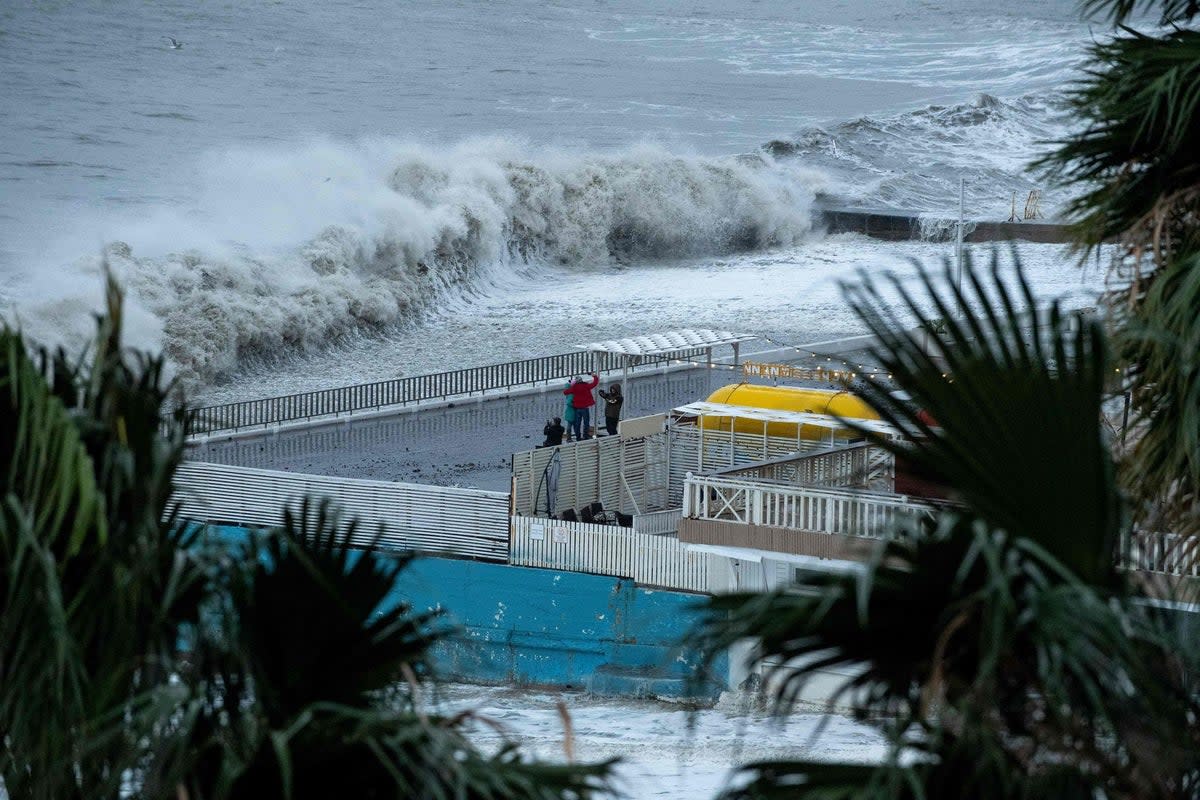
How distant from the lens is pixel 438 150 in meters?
60.2

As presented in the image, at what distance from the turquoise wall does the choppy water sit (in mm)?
18820

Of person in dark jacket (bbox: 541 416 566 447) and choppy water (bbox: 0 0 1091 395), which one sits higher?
choppy water (bbox: 0 0 1091 395)

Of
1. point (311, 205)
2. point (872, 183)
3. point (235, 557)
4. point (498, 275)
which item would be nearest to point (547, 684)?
point (235, 557)

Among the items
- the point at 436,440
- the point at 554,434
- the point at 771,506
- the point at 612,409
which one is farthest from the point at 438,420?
the point at 771,506

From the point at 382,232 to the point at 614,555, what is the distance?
31432 mm

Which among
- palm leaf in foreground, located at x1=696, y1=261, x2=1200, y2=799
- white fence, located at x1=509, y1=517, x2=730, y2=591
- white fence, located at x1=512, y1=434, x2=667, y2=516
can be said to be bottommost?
white fence, located at x1=509, y1=517, x2=730, y2=591

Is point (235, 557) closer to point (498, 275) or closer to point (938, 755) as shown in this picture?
point (938, 755)

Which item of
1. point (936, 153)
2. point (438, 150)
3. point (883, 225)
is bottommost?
point (883, 225)

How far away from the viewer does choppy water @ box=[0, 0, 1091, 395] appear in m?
43.5

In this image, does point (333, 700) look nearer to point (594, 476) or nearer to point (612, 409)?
point (594, 476)

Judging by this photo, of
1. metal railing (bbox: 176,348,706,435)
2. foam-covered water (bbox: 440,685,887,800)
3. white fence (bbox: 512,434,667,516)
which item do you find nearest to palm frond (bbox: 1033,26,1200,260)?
foam-covered water (bbox: 440,685,887,800)

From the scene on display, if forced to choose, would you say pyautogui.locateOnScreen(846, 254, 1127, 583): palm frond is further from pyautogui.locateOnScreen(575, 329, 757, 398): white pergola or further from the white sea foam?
the white sea foam

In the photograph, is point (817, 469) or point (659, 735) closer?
point (659, 735)

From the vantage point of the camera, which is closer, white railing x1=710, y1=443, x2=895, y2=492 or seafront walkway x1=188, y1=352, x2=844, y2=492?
white railing x1=710, y1=443, x2=895, y2=492
